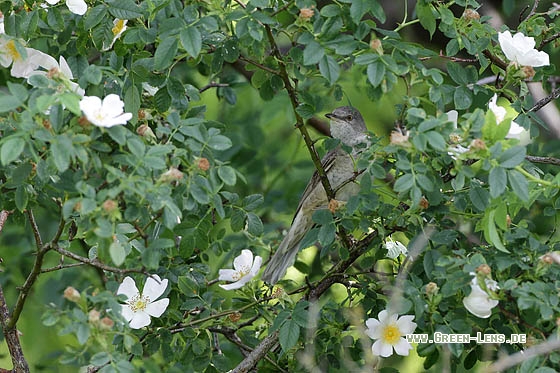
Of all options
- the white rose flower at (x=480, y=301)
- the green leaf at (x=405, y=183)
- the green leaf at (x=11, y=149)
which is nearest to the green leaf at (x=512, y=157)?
the green leaf at (x=405, y=183)

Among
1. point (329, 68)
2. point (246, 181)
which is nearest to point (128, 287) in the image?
point (246, 181)

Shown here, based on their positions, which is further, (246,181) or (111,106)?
(246,181)

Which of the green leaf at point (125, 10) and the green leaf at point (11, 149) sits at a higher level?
the green leaf at point (125, 10)

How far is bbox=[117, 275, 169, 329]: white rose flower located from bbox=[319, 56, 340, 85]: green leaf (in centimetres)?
94

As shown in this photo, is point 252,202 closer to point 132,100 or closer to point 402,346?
point 132,100

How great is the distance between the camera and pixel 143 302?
3197mm

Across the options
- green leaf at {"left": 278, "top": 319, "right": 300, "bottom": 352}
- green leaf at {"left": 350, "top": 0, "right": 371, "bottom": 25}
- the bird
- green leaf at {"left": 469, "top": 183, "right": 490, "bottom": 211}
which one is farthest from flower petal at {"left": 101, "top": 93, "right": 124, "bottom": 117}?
the bird

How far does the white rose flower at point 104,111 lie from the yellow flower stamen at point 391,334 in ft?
4.03

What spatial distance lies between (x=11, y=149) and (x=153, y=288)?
3.23ft

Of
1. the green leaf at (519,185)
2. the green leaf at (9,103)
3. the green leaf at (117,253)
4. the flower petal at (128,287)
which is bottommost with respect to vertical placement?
the flower petal at (128,287)

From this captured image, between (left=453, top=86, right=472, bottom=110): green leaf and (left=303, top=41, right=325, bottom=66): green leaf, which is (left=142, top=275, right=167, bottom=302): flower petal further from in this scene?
(left=453, top=86, right=472, bottom=110): green leaf

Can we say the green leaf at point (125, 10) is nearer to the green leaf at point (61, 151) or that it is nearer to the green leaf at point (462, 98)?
the green leaf at point (61, 151)

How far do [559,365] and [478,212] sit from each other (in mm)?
584

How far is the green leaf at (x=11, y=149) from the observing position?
237 cm
